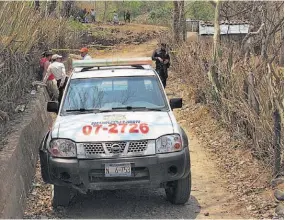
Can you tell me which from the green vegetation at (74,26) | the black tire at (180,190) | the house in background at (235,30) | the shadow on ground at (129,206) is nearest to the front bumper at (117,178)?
the black tire at (180,190)

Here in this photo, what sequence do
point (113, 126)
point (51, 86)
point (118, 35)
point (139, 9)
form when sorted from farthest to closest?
1. point (139, 9)
2. point (118, 35)
3. point (51, 86)
4. point (113, 126)

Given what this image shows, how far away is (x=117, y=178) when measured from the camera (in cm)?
539

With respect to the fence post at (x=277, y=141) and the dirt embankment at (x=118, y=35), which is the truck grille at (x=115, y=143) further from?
the dirt embankment at (x=118, y=35)

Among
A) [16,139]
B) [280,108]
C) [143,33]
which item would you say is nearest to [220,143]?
[280,108]

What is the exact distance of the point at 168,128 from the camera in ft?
18.4

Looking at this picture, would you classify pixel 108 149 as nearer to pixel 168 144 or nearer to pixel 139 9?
pixel 168 144

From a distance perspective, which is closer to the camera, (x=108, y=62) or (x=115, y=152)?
(x=115, y=152)

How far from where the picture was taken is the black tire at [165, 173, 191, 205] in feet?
19.1

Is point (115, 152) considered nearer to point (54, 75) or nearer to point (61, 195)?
point (61, 195)

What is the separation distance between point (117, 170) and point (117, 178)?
11 centimetres

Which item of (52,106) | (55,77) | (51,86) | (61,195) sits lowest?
(61,195)

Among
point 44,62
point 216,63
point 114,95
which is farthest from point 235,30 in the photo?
point 114,95

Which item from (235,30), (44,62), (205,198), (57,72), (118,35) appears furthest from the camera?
(118,35)

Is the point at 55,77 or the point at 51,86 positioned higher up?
the point at 55,77
